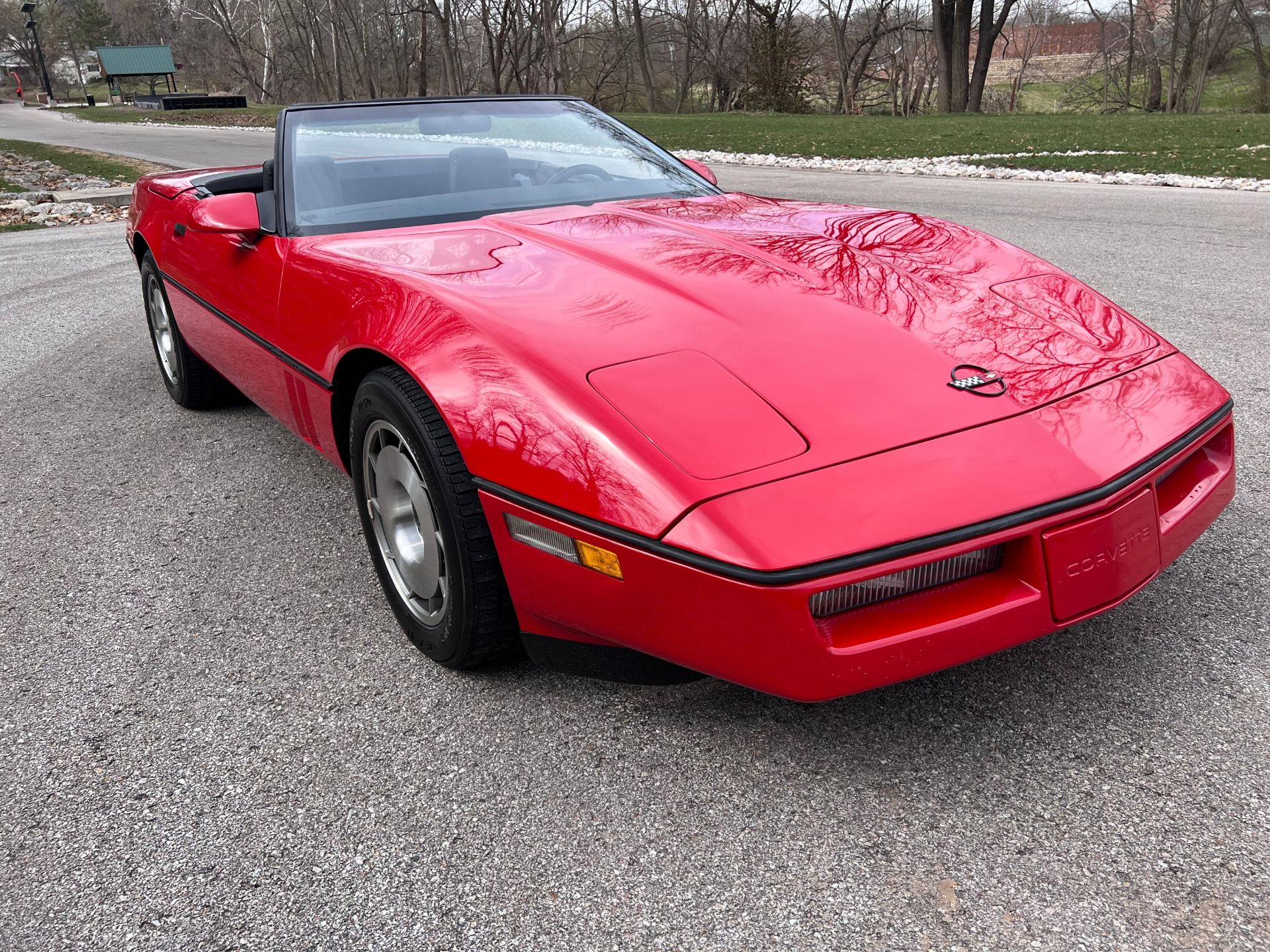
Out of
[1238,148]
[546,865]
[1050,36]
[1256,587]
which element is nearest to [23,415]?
[546,865]

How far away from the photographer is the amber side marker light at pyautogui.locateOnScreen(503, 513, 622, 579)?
163 centimetres

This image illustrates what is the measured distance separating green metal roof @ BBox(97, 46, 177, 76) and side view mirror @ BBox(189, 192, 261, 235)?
72.3 meters

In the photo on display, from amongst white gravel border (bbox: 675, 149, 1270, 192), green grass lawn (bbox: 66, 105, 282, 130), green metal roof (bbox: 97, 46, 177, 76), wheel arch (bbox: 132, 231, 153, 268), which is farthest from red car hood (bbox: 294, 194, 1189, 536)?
green metal roof (bbox: 97, 46, 177, 76)

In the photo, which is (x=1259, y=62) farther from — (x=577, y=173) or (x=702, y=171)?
(x=577, y=173)

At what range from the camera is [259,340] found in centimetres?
287

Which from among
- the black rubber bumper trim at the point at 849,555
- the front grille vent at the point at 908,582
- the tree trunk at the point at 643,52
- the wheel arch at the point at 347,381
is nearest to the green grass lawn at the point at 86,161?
the wheel arch at the point at 347,381

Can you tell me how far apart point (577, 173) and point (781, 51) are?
30899 mm

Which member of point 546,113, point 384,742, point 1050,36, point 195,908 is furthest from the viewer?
point 1050,36

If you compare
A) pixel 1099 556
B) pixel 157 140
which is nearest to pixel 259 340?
pixel 1099 556

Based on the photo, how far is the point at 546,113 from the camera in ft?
11.3

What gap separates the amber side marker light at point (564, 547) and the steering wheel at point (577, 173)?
1.64 metres

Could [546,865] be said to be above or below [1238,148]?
below

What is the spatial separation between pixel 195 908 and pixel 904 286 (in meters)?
1.79

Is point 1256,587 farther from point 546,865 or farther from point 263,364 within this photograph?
point 263,364
